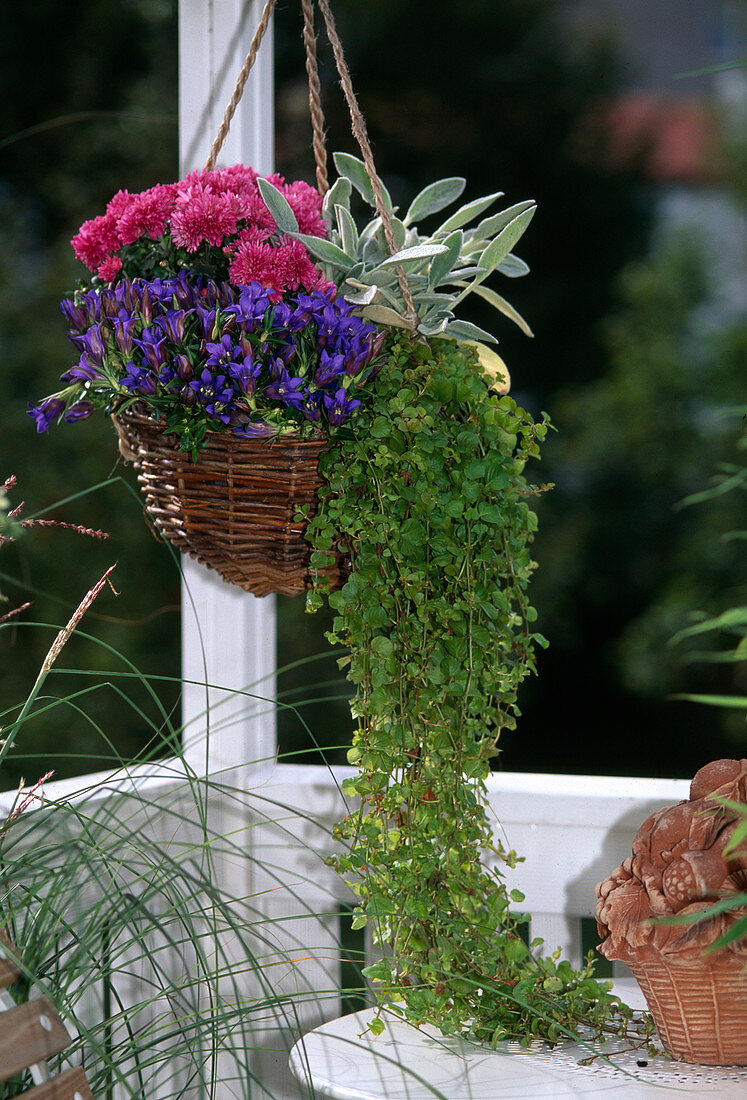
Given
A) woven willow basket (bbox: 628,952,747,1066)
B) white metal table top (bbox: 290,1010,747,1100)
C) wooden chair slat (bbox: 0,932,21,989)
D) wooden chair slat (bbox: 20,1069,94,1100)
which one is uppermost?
wooden chair slat (bbox: 0,932,21,989)

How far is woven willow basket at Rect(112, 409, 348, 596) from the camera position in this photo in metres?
0.96

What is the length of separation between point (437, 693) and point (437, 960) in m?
0.26

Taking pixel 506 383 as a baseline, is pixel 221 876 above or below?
below

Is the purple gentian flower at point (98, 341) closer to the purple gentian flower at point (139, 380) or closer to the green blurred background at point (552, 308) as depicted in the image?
the purple gentian flower at point (139, 380)

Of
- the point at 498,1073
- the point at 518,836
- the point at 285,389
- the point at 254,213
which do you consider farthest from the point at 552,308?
the point at 498,1073

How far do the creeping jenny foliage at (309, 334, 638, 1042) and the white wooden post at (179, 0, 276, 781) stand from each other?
371 millimetres

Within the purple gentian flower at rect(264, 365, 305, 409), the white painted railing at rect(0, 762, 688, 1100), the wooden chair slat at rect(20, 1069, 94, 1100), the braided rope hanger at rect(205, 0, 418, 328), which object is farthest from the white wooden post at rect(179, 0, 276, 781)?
the wooden chair slat at rect(20, 1069, 94, 1100)

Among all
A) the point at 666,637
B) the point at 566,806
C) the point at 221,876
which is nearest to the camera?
the point at 566,806

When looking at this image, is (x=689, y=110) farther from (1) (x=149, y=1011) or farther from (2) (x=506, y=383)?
(1) (x=149, y=1011)

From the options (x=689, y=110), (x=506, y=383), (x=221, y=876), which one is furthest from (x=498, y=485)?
(x=689, y=110)

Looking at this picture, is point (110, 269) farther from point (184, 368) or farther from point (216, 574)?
point (216, 574)

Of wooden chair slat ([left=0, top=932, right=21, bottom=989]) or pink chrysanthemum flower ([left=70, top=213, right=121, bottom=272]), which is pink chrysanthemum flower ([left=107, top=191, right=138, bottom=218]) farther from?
wooden chair slat ([left=0, top=932, right=21, bottom=989])

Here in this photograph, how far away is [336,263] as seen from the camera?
1.01m

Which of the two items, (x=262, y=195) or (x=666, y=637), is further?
(x=666, y=637)
